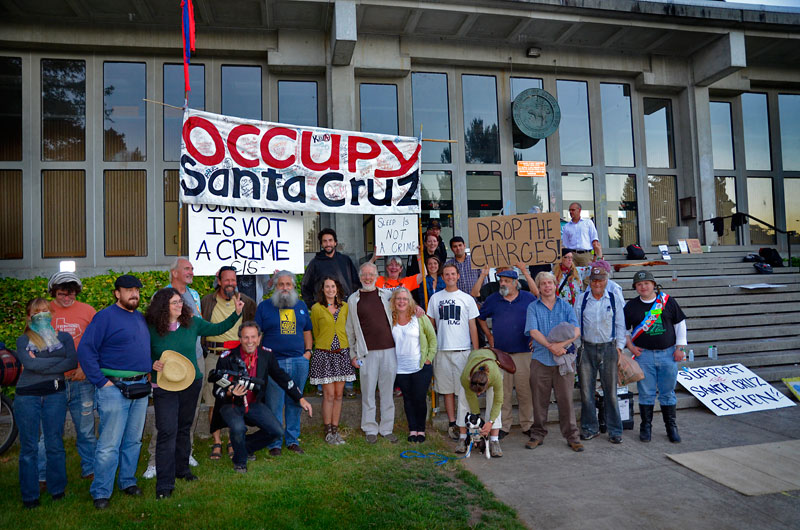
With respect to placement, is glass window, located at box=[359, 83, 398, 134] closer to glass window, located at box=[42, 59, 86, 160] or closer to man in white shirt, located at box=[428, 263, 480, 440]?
glass window, located at box=[42, 59, 86, 160]

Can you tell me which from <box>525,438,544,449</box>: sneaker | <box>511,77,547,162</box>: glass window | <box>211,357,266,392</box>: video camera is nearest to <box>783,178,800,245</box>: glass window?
<box>511,77,547,162</box>: glass window

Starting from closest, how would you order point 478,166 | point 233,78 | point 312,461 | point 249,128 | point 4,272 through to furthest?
point 312,461
point 249,128
point 4,272
point 233,78
point 478,166

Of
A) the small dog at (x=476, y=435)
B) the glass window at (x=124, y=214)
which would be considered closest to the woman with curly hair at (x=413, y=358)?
the small dog at (x=476, y=435)

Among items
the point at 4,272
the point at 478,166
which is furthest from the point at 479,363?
the point at 4,272

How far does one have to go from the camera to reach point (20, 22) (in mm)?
12078

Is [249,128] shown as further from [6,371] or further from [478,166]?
[478,166]

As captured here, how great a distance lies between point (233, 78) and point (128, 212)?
4.22m

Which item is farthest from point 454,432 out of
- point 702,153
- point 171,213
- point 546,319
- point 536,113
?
point 702,153

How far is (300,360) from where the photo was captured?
6.15 m

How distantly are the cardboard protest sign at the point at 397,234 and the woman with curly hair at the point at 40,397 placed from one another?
14.0 ft

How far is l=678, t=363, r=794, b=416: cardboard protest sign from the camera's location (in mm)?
7363

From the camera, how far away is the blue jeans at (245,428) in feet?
17.4

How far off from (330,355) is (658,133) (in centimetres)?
1368

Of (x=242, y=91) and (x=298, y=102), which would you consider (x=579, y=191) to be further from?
(x=242, y=91)
